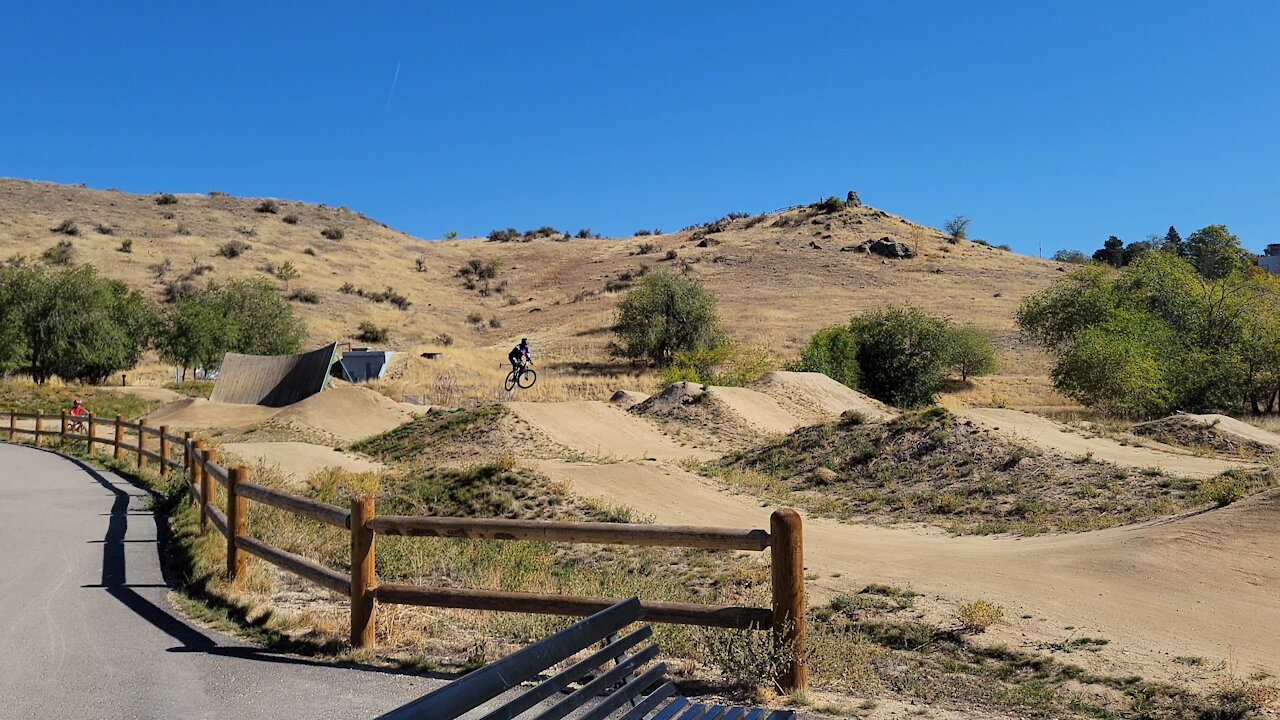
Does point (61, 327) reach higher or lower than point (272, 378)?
higher

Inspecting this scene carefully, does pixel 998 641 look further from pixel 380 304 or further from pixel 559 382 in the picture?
pixel 380 304

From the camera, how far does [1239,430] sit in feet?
76.8

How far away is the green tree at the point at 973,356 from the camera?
170ft

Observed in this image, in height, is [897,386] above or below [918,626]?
above

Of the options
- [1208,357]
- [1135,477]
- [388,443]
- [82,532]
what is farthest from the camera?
[1208,357]

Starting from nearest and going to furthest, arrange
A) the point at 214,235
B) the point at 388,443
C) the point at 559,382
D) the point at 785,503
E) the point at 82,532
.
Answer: the point at 82,532 → the point at 785,503 → the point at 388,443 → the point at 559,382 → the point at 214,235

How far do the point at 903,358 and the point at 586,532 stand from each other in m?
40.0

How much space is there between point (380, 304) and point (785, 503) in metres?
69.2

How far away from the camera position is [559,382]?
47812 mm

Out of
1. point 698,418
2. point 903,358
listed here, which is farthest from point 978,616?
point 903,358

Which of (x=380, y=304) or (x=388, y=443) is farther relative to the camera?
(x=380, y=304)

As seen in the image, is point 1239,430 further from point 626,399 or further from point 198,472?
point 198,472

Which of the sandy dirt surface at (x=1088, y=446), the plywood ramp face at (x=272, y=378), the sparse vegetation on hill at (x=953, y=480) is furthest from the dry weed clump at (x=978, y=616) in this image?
the plywood ramp face at (x=272, y=378)

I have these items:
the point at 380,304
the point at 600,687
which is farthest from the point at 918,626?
the point at 380,304
